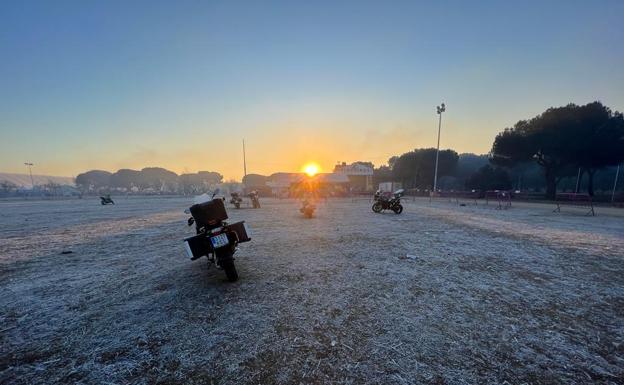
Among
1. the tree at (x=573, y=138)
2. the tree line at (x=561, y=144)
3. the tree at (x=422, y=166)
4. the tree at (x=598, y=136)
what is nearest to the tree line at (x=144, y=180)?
the tree at (x=422, y=166)

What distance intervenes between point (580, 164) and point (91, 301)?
155 feet

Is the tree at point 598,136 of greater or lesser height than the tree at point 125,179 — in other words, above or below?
above

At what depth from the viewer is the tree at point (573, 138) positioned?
2856 cm

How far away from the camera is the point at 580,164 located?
30672 millimetres

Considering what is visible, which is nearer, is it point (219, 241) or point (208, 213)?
point (219, 241)

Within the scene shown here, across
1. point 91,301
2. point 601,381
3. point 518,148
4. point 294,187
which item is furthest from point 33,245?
point 518,148

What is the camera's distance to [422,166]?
54.2m

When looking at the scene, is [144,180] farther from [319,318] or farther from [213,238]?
[319,318]

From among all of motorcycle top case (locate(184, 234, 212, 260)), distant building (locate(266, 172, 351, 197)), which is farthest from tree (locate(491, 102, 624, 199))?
motorcycle top case (locate(184, 234, 212, 260))

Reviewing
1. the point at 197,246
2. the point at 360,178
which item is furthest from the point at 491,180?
the point at 197,246

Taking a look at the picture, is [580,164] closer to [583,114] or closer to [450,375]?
[583,114]

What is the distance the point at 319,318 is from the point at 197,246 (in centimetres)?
260

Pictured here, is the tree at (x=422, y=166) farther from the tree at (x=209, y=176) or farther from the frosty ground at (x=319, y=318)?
the tree at (x=209, y=176)

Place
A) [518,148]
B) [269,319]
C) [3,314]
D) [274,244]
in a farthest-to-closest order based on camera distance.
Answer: [518,148]
[274,244]
[3,314]
[269,319]
